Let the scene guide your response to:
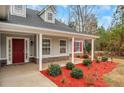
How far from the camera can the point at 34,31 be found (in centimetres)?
973

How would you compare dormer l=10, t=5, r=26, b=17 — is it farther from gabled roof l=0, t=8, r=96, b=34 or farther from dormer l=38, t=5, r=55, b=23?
dormer l=38, t=5, r=55, b=23

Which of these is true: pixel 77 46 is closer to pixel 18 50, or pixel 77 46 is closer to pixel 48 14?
pixel 48 14

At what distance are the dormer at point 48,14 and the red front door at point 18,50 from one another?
12.6ft

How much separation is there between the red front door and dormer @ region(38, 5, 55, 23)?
3.86 meters

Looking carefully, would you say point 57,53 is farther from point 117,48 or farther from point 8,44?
point 117,48

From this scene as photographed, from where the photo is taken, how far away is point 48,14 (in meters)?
15.6

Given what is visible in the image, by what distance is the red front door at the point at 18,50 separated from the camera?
12.2 m

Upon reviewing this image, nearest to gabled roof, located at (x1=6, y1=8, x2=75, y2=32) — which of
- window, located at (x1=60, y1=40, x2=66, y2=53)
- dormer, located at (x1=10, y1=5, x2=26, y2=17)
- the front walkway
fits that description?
dormer, located at (x1=10, y1=5, x2=26, y2=17)

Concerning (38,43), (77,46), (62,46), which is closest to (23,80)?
(38,43)

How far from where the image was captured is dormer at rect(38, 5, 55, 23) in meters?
15.2

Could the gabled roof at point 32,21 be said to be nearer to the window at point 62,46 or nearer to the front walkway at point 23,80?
the window at point 62,46

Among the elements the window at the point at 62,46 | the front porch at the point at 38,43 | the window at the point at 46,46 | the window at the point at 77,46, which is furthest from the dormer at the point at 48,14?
the window at the point at 77,46
